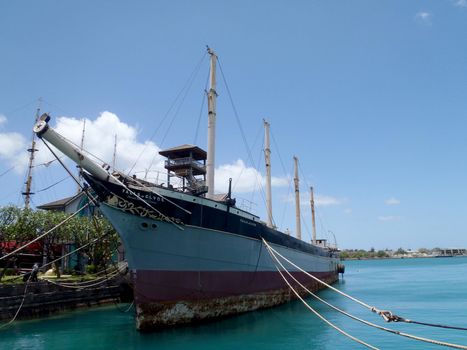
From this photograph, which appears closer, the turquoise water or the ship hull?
the turquoise water

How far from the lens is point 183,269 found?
15742mm

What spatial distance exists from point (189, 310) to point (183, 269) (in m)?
1.83

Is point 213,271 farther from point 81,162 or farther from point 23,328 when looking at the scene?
point 23,328

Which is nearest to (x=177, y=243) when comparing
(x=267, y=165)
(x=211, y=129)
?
(x=211, y=129)

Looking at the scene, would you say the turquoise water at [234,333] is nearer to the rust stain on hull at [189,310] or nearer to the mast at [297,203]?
the rust stain on hull at [189,310]

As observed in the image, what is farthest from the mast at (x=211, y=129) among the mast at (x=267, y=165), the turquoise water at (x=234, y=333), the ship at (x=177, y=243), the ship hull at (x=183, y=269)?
the mast at (x=267, y=165)

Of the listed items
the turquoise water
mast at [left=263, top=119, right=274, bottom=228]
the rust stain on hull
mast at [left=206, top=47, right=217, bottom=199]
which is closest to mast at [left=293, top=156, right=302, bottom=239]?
mast at [left=263, top=119, right=274, bottom=228]

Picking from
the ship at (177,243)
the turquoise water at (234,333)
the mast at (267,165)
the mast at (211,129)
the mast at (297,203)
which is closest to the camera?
the turquoise water at (234,333)

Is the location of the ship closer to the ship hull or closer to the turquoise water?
the ship hull

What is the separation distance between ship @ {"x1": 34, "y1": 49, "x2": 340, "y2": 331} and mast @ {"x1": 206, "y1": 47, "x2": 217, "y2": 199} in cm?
6

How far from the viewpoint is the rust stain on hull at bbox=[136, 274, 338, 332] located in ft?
48.6

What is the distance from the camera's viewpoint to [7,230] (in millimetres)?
25500

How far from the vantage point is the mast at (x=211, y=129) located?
1947cm

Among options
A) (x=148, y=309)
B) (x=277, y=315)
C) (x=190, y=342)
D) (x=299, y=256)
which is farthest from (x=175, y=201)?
(x=299, y=256)
